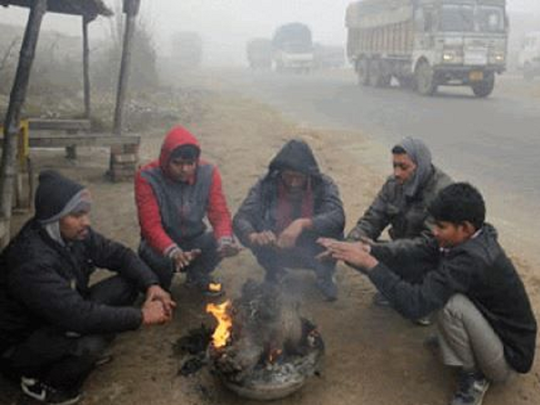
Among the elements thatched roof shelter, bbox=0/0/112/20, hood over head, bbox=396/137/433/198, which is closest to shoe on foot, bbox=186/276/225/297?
hood over head, bbox=396/137/433/198

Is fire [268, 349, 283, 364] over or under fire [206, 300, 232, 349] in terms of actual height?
under

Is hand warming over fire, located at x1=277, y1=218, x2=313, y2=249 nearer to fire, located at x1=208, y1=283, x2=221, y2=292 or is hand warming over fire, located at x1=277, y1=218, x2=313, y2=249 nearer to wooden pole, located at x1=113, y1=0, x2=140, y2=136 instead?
fire, located at x1=208, y1=283, x2=221, y2=292

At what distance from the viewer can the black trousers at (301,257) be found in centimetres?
451

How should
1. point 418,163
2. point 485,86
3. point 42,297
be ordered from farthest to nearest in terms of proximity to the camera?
point 485,86 < point 418,163 < point 42,297

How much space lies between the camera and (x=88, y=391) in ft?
10.8

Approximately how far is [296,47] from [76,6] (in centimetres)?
3072

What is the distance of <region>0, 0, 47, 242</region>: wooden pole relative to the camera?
174 inches

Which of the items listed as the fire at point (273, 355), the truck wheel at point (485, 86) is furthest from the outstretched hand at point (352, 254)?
the truck wheel at point (485, 86)

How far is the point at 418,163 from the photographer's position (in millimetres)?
3994

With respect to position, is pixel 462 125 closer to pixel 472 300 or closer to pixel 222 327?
pixel 472 300

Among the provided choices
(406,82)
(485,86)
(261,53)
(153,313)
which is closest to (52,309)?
(153,313)

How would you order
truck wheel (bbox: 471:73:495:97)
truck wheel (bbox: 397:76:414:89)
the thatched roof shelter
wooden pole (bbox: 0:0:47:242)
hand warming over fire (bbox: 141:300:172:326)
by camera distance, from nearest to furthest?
hand warming over fire (bbox: 141:300:172:326) → wooden pole (bbox: 0:0:47:242) → the thatched roof shelter → truck wheel (bbox: 471:73:495:97) → truck wheel (bbox: 397:76:414:89)

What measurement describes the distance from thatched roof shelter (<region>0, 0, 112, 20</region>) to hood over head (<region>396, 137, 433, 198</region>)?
599cm

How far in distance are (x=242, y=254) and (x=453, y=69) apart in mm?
15381
